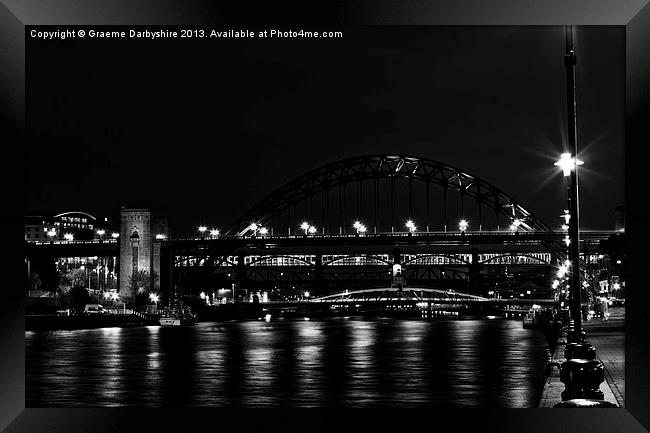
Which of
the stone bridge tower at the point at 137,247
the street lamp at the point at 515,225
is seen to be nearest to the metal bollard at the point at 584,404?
the stone bridge tower at the point at 137,247

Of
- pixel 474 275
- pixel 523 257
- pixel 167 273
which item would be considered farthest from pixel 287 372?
pixel 523 257

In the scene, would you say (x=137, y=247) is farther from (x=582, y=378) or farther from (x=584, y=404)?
(x=584, y=404)

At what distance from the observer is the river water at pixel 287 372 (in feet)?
82.1

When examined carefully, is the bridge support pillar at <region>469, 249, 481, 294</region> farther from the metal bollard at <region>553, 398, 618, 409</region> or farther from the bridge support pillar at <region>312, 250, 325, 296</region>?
the metal bollard at <region>553, 398, 618, 409</region>

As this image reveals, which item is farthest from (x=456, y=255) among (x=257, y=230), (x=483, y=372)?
(x=483, y=372)

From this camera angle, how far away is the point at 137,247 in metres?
90.8

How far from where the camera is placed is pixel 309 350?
152 feet

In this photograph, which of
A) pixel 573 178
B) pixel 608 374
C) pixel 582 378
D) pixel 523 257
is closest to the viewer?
pixel 582 378

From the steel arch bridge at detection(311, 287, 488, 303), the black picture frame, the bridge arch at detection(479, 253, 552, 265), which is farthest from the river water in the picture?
the bridge arch at detection(479, 253, 552, 265)

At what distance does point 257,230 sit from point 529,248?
1087 inches

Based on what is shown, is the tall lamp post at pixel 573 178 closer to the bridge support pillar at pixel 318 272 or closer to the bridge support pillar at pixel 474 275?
the bridge support pillar at pixel 474 275

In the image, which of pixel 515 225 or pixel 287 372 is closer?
pixel 287 372

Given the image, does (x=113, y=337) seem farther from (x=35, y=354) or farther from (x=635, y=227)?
(x=635, y=227)
